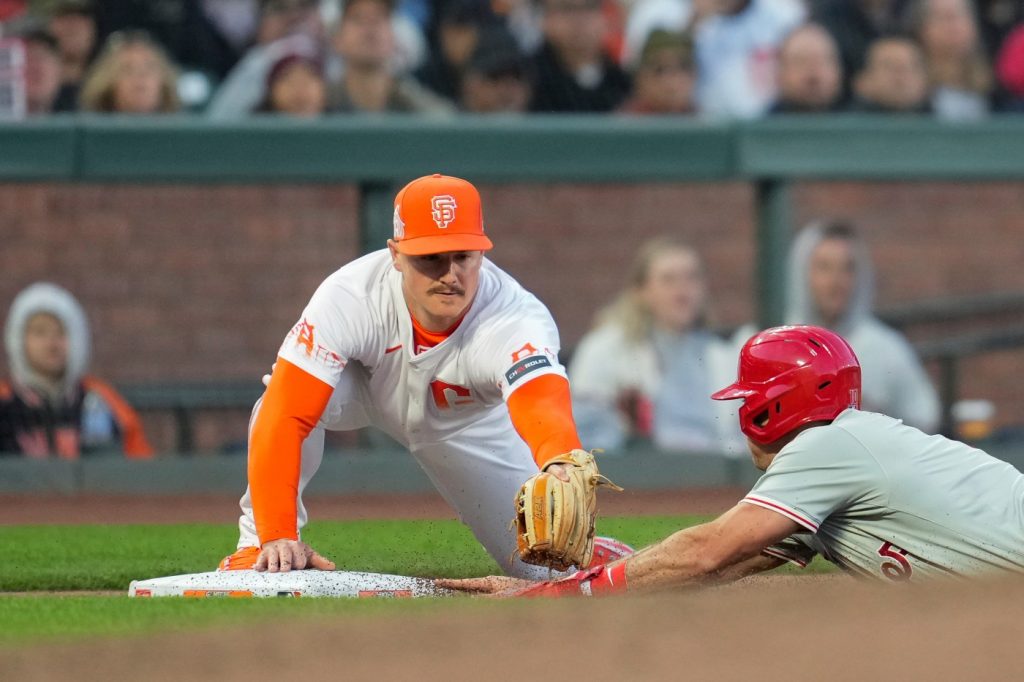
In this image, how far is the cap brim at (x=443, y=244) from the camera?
457 centimetres

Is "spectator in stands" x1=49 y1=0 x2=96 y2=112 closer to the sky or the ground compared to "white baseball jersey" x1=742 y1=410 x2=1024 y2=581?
closer to the sky

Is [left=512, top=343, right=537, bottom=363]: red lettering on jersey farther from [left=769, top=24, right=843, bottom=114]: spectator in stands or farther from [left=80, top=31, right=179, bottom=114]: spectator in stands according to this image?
[left=769, top=24, right=843, bottom=114]: spectator in stands

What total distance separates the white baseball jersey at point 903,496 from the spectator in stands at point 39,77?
5630 mm

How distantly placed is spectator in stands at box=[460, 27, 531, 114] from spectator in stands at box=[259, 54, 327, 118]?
87cm

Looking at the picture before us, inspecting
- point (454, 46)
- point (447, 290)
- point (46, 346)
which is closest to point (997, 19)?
point (454, 46)

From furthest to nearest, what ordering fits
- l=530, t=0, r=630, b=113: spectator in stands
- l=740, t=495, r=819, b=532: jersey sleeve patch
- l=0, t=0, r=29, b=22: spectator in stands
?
l=530, t=0, r=630, b=113: spectator in stands → l=0, t=0, r=29, b=22: spectator in stands → l=740, t=495, r=819, b=532: jersey sleeve patch

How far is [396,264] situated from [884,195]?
561 cm

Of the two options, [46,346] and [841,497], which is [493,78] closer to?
[46,346]

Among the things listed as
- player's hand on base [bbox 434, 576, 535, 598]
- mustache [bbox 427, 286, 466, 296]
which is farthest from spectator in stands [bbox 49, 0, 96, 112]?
player's hand on base [bbox 434, 576, 535, 598]

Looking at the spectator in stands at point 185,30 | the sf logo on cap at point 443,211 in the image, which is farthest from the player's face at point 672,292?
the sf logo on cap at point 443,211

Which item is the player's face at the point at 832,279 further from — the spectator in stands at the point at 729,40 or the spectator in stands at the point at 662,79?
the spectator in stands at the point at 662,79

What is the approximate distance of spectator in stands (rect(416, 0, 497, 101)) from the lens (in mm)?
8820

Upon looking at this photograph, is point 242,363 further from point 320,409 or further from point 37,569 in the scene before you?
point 320,409

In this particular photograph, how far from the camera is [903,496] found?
12.6ft
